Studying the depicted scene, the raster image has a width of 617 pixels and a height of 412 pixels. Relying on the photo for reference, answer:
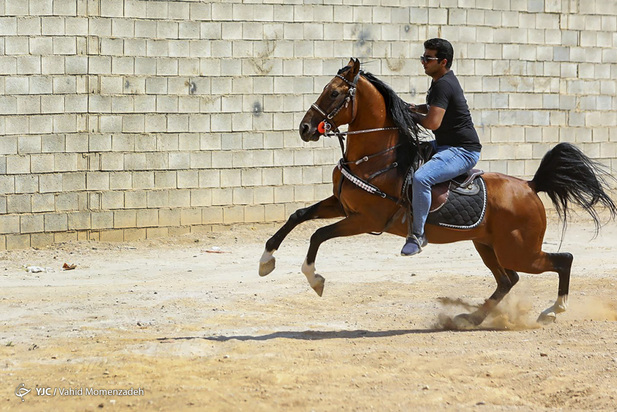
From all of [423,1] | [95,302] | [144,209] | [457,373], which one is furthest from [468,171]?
[423,1]

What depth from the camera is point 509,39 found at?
53.7 feet

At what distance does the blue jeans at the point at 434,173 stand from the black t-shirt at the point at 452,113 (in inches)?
3.1

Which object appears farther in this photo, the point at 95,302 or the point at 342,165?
the point at 95,302

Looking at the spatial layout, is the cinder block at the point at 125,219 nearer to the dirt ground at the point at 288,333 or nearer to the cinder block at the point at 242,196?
the dirt ground at the point at 288,333

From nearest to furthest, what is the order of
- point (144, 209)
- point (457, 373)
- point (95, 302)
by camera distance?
1. point (457, 373)
2. point (95, 302)
3. point (144, 209)

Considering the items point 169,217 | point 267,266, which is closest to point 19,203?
point 169,217

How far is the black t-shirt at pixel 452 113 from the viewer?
851 cm

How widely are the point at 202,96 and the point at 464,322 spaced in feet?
20.2

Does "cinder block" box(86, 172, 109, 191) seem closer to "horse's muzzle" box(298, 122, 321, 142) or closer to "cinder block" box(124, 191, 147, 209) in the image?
"cinder block" box(124, 191, 147, 209)

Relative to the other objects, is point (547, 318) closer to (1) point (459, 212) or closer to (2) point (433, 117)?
(1) point (459, 212)

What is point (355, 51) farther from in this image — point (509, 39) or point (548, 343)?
point (548, 343)

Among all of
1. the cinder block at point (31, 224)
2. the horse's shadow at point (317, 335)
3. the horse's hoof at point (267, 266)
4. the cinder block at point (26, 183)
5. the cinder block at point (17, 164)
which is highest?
the cinder block at point (17, 164)

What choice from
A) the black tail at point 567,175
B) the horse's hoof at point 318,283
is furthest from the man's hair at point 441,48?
the horse's hoof at point 318,283

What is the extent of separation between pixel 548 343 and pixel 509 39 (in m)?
9.18
